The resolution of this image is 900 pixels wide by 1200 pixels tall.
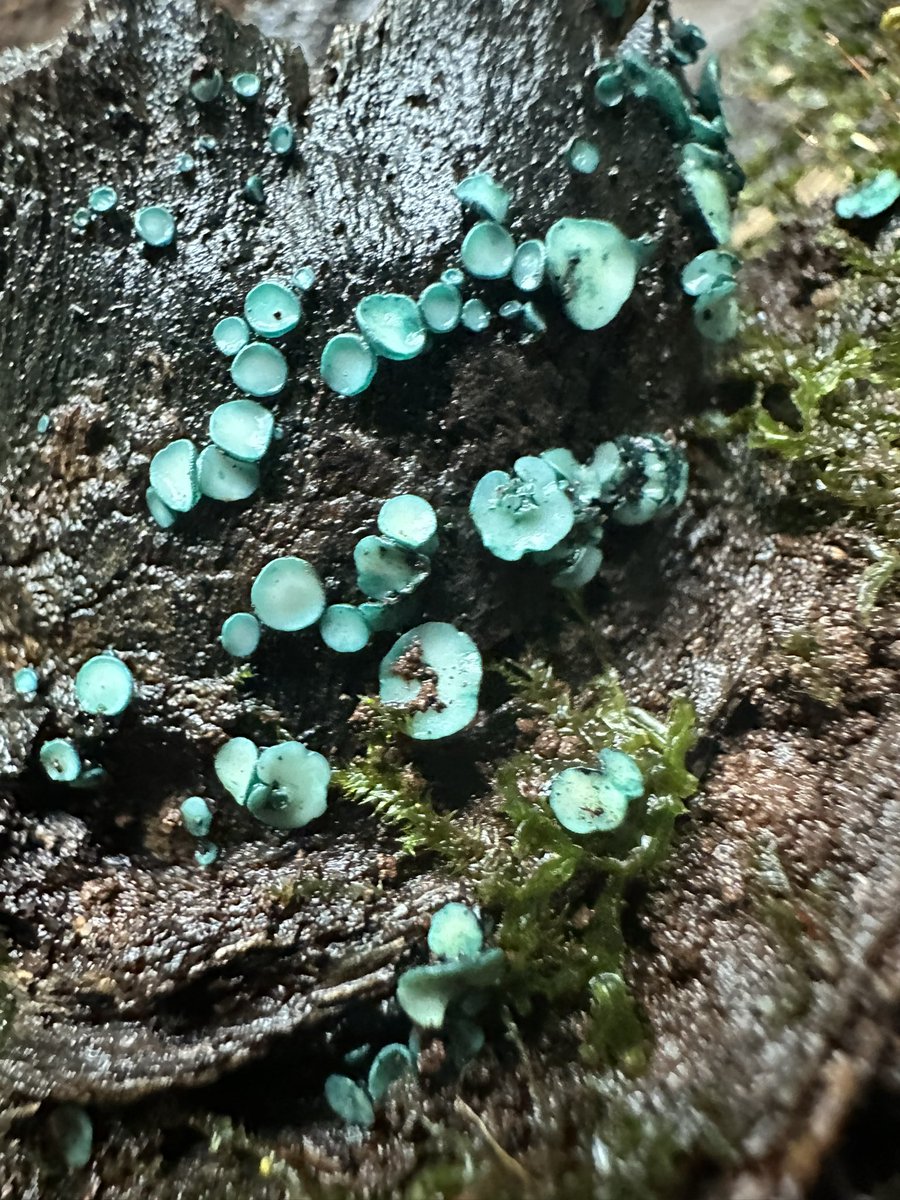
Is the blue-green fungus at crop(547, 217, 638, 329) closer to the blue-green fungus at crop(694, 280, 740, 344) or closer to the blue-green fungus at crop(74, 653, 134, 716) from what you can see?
the blue-green fungus at crop(694, 280, 740, 344)

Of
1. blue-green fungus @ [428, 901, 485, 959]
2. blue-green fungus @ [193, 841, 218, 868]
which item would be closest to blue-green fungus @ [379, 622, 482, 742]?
blue-green fungus @ [428, 901, 485, 959]

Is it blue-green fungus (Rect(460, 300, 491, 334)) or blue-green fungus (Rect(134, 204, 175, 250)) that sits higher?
blue-green fungus (Rect(134, 204, 175, 250))

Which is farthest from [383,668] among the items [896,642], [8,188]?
[8,188]

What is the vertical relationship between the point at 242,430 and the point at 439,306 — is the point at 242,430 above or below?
below

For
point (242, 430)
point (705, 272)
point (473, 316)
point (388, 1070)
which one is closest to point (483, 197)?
point (473, 316)

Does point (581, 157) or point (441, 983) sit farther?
point (581, 157)

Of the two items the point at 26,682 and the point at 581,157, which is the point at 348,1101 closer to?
the point at 26,682

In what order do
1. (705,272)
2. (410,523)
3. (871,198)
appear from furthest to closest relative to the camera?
1. (871,198)
2. (705,272)
3. (410,523)

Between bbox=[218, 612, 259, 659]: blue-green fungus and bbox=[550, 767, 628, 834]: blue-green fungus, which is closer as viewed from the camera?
bbox=[550, 767, 628, 834]: blue-green fungus
